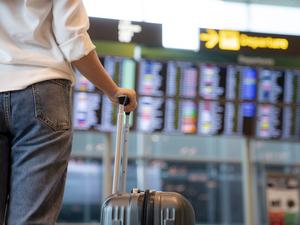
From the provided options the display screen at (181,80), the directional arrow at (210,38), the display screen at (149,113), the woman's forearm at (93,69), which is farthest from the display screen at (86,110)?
the woman's forearm at (93,69)

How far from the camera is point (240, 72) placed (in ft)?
17.3

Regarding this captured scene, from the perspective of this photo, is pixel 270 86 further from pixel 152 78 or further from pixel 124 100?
pixel 124 100

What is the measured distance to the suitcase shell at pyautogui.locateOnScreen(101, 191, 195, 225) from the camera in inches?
65.4

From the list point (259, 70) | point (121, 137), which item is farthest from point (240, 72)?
point (121, 137)

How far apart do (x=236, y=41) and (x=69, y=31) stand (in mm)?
3875

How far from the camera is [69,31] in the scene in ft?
4.19

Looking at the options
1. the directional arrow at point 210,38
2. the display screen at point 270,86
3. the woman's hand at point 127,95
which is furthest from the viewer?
the display screen at point 270,86

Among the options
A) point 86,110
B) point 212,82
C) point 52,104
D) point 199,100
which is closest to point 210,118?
point 199,100

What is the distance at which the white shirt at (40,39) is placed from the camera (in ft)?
4.10

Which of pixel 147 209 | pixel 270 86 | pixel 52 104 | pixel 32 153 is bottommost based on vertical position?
pixel 147 209

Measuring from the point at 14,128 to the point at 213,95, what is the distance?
4.03 m

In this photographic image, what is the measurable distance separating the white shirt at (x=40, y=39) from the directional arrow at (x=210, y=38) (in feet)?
12.2

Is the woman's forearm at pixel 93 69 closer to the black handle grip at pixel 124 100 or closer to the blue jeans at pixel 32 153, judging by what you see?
the blue jeans at pixel 32 153

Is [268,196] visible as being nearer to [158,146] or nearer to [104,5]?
[158,146]
